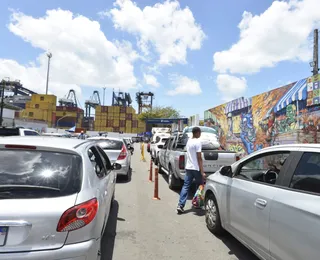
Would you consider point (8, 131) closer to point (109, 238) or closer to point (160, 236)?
point (109, 238)

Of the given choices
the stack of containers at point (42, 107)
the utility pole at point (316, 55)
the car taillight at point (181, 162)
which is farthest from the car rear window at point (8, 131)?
the stack of containers at point (42, 107)

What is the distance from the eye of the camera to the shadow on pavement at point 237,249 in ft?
13.2

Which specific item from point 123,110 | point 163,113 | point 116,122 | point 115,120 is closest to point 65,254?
point 163,113

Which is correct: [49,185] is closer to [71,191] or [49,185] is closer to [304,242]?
[71,191]

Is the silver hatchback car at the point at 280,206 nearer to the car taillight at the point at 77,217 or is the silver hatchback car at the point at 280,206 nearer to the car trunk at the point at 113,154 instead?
the car taillight at the point at 77,217

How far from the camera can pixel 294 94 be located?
37.2 ft

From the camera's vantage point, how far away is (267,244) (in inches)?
124

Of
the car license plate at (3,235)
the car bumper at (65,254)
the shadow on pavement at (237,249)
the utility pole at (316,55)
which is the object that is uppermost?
the utility pole at (316,55)

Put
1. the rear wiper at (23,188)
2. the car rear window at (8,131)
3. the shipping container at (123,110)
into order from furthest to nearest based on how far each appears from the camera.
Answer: the shipping container at (123,110) < the car rear window at (8,131) < the rear wiper at (23,188)

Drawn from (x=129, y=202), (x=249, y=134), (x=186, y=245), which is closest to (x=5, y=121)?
(x=249, y=134)

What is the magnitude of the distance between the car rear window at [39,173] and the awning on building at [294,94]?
10145mm

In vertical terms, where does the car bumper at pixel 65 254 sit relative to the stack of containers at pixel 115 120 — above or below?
below

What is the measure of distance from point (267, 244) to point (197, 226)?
2.27m

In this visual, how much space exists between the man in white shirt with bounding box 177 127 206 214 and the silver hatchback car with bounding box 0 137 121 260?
10.9 ft
